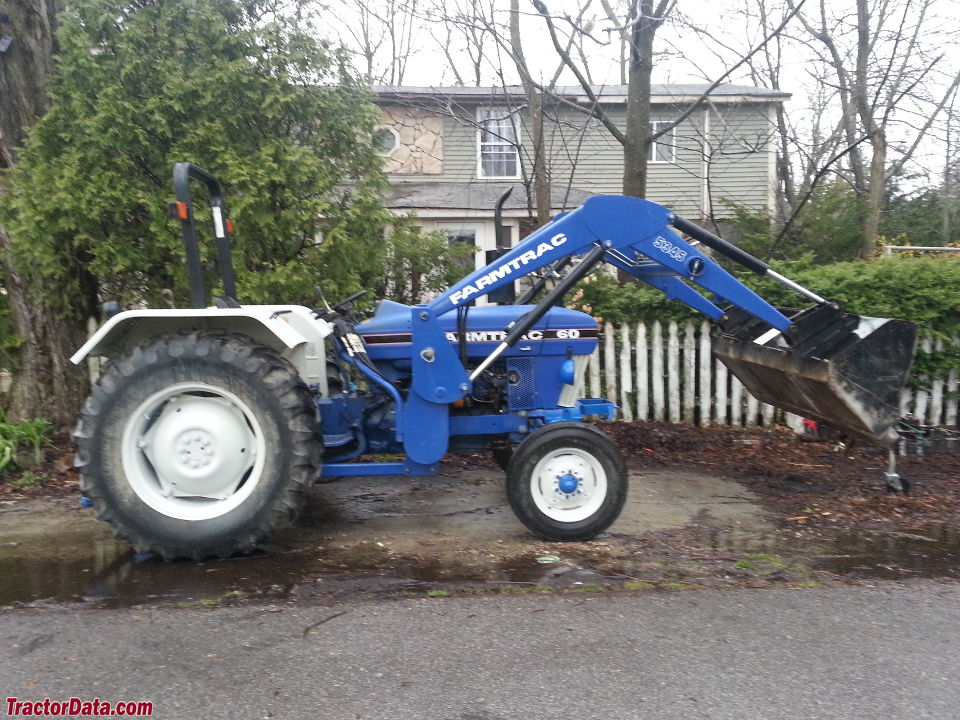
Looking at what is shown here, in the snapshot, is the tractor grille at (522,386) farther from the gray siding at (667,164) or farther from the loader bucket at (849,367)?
the gray siding at (667,164)

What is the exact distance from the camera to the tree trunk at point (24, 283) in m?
6.47

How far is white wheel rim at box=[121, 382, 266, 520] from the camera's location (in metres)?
4.19

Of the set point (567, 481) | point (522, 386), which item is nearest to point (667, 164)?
point (522, 386)

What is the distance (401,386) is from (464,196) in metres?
10.9

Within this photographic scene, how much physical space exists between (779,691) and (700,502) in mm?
2519

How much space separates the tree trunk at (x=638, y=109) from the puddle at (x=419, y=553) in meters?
4.59

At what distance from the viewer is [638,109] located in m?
Answer: 8.87

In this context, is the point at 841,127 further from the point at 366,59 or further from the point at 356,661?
the point at 356,661

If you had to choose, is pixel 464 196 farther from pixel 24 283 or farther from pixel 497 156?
pixel 24 283

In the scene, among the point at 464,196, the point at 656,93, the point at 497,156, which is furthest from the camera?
the point at 497,156

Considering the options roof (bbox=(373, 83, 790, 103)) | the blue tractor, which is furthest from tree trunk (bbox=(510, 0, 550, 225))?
roof (bbox=(373, 83, 790, 103))

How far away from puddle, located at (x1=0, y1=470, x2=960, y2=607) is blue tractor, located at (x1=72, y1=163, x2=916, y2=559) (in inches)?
9.5

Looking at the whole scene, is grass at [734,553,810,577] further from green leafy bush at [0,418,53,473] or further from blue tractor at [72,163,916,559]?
green leafy bush at [0,418,53,473]

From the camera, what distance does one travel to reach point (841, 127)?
1778 cm
